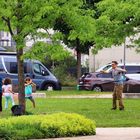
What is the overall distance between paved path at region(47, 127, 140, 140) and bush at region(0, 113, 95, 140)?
333mm

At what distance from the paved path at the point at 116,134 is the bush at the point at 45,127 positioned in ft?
1.09

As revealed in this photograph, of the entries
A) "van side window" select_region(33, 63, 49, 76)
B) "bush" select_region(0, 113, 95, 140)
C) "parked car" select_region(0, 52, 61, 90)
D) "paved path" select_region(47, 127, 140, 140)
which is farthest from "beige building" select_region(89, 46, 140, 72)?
"bush" select_region(0, 113, 95, 140)

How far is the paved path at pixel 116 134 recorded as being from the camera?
14.4 meters

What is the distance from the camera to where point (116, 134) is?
1536 centimetres

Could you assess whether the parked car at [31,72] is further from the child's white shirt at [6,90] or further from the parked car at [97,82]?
the child's white shirt at [6,90]

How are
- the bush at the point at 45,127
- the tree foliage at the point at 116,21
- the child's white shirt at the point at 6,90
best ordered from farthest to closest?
the child's white shirt at the point at 6,90 < the tree foliage at the point at 116,21 < the bush at the point at 45,127

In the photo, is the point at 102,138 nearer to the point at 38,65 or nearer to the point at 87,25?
the point at 87,25

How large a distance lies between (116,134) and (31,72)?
24.9 metres

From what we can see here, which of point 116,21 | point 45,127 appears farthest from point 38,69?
point 45,127

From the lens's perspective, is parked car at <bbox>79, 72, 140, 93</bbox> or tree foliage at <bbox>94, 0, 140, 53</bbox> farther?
parked car at <bbox>79, 72, 140, 93</bbox>

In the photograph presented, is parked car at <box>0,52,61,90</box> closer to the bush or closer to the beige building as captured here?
the beige building

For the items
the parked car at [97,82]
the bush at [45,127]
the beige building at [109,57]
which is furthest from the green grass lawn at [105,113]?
the beige building at [109,57]

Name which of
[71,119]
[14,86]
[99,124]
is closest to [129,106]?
[99,124]

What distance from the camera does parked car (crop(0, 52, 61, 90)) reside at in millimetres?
39500
